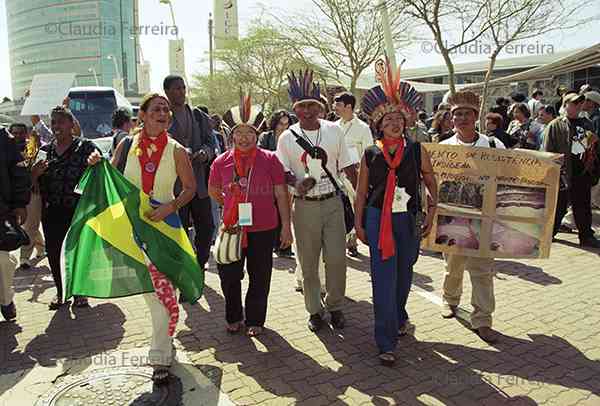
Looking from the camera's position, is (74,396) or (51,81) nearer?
(74,396)

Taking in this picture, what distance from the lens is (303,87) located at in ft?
15.0

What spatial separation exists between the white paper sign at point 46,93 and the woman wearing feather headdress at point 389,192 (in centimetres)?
1031

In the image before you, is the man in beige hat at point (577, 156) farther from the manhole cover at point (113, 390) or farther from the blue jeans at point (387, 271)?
the manhole cover at point (113, 390)

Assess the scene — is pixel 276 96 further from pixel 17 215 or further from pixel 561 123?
pixel 17 215

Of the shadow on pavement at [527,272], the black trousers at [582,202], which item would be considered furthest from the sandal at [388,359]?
the black trousers at [582,202]

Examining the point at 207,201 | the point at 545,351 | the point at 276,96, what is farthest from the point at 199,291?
the point at 276,96

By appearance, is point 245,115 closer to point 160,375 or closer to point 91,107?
point 160,375

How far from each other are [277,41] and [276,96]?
545 centimetres

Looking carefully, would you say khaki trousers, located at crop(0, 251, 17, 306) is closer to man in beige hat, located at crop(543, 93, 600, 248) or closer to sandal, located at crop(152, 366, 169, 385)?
sandal, located at crop(152, 366, 169, 385)

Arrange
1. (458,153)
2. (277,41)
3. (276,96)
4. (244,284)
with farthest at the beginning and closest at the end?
1. (276,96)
2. (277,41)
3. (244,284)
4. (458,153)

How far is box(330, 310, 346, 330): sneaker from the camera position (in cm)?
475

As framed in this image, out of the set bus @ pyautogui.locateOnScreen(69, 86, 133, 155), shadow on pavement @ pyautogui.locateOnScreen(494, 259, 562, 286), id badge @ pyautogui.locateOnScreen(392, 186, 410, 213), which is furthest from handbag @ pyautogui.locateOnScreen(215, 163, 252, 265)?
bus @ pyautogui.locateOnScreen(69, 86, 133, 155)

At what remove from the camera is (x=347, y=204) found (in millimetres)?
5246

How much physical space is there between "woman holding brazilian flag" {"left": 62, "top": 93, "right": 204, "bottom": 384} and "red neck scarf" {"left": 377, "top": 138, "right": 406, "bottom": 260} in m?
1.37
